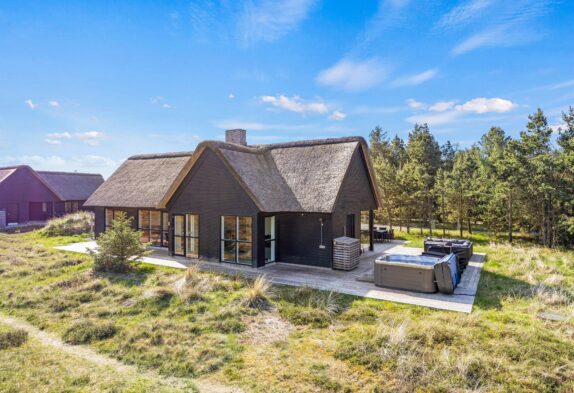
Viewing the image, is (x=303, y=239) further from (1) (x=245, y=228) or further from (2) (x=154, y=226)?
(2) (x=154, y=226)

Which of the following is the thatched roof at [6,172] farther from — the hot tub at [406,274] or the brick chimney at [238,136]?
the hot tub at [406,274]

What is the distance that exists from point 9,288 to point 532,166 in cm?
2630

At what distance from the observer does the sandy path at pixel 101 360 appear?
544cm

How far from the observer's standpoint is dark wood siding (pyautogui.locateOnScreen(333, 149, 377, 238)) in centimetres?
1398

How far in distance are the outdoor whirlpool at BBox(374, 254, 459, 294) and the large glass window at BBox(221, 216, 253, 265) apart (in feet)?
16.8

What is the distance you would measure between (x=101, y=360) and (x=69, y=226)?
66.2 ft

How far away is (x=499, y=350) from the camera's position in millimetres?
6262

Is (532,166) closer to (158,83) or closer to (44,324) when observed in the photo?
(158,83)

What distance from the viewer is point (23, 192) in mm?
31172

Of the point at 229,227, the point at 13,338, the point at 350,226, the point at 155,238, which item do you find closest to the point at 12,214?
the point at 155,238

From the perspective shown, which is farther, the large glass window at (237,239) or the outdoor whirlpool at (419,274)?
the large glass window at (237,239)

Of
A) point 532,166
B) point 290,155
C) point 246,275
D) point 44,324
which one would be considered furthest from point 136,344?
point 532,166

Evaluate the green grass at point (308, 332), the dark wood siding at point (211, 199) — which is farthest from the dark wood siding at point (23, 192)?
the dark wood siding at point (211, 199)

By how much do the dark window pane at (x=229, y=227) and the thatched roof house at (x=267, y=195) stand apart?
4 centimetres
